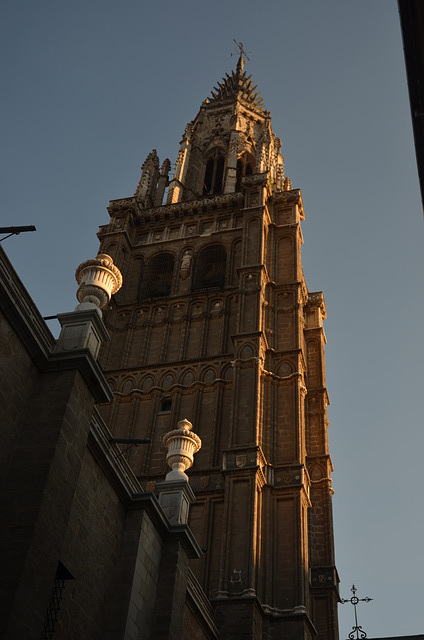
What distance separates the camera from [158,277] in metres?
36.7

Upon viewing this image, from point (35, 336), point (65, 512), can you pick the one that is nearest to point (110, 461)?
point (65, 512)

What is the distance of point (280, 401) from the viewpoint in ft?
93.9

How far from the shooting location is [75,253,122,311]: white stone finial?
574 inches

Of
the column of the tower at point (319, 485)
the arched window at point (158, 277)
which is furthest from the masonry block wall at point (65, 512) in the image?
the arched window at point (158, 277)

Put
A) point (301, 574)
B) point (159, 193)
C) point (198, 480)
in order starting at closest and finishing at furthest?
point (301, 574) < point (198, 480) < point (159, 193)

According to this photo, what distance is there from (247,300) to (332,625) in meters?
12.4

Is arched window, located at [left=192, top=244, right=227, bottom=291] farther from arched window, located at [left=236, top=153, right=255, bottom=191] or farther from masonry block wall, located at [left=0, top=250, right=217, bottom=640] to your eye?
masonry block wall, located at [left=0, top=250, right=217, bottom=640]

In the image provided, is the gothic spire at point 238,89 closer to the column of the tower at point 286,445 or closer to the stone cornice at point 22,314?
the column of the tower at point 286,445

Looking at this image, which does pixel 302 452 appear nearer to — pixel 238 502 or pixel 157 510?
pixel 238 502

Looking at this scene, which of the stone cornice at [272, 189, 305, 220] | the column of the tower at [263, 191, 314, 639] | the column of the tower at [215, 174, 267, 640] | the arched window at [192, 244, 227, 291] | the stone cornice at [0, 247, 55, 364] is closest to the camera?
the stone cornice at [0, 247, 55, 364]

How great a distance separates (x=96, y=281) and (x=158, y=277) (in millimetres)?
22007

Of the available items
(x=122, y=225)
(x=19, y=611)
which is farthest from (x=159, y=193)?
(x=19, y=611)

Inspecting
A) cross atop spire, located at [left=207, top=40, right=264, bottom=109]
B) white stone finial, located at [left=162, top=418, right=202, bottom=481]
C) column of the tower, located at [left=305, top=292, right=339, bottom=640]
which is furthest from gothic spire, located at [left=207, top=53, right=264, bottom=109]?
white stone finial, located at [left=162, top=418, right=202, bottom=481]

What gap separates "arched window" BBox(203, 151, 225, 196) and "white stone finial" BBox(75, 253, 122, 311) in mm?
30364
